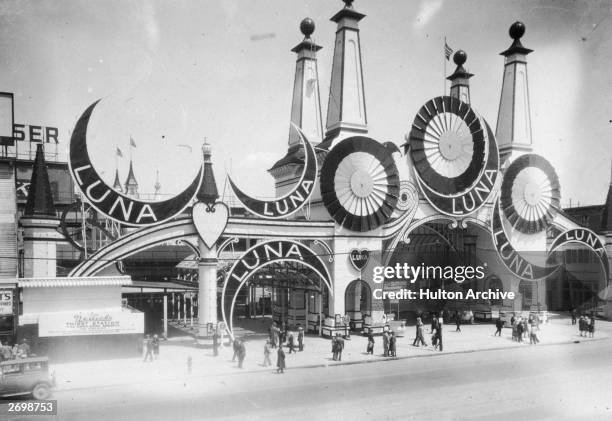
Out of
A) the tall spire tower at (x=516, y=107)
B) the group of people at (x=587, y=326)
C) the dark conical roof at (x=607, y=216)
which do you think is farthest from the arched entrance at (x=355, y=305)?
the dark conical roof at (x=607, y=216)

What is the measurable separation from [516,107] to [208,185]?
2614cm

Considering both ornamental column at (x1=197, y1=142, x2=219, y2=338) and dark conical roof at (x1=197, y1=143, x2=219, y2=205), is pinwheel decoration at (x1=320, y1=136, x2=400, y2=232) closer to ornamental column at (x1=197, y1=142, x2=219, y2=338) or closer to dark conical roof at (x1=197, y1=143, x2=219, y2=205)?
dark conical roof at (x1=197, y1=143, x2=219, y2=205)

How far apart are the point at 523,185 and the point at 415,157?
10061mm

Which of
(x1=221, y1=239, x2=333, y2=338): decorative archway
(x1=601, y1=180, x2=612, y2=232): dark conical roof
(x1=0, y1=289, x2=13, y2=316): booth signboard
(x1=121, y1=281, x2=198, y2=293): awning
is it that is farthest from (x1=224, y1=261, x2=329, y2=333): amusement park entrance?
(x1=601, y1=180, x2=612, y2=232): dark conical roof

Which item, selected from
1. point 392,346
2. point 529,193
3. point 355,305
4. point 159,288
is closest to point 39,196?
point 159,288

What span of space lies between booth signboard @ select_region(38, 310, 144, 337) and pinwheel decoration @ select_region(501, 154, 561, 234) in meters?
27.8

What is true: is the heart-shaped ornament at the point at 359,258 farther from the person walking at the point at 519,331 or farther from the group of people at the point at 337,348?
the person walking at the point at 519,331

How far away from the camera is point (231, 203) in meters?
34.0

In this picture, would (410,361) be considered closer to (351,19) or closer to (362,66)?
(362,66)

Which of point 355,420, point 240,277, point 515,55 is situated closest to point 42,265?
point 240,277

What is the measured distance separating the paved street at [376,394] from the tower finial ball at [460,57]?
30.8 m

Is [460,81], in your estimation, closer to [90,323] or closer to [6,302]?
[90,323]

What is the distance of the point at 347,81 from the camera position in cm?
3703

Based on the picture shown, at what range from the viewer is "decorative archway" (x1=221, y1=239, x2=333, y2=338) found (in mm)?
32250
